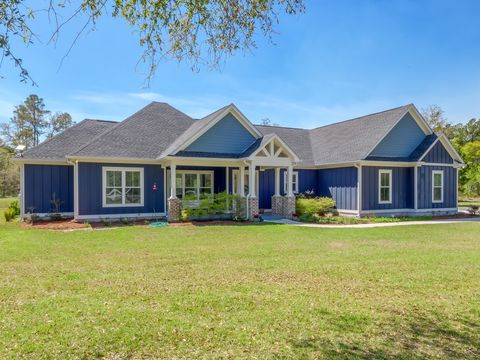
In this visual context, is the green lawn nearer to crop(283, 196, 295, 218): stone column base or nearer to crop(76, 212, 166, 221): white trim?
crop(76, 212, 166, 221): white trim

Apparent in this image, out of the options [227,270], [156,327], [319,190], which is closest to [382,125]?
[319,190]

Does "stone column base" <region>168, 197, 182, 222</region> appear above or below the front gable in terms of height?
below

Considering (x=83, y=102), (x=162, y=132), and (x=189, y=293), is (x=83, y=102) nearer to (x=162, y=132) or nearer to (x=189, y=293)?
(x=162, y=132)

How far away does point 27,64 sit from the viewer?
4.66 metres

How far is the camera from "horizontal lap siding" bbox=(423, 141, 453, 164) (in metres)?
20.5

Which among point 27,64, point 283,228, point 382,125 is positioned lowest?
point 283,228

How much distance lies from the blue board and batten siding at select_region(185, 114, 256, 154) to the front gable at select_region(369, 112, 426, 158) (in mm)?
7143

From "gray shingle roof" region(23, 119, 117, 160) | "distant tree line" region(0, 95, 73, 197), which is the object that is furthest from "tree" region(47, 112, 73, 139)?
"gray shingle roof" region(23, 119, 117, 160)

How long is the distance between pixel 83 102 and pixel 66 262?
1825cm

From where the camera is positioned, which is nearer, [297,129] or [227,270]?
[227,270]

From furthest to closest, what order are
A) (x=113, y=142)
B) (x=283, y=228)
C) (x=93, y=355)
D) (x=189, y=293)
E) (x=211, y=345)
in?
(x=113, y=142) < (x=283, y=228) < (x=189, y=293) < (x=211, y=345) < (x=93, y=355)

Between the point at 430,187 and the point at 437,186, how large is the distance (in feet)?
1.97

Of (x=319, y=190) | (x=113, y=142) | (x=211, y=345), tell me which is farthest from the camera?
(x=319, y=190)

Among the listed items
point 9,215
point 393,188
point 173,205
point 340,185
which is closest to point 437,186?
point 393,188
